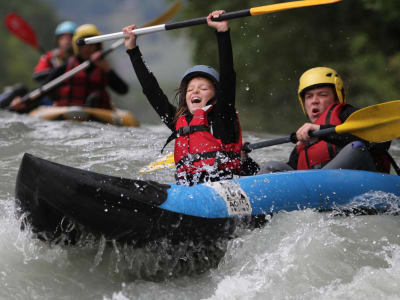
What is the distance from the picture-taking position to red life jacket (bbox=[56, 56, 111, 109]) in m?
8.06

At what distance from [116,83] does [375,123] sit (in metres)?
5.08

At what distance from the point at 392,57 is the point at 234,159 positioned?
22.8 ft

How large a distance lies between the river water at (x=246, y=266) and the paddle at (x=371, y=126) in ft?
1.83

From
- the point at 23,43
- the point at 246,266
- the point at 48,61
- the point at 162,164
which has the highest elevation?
the point at 23,43

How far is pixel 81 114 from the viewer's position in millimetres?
7613

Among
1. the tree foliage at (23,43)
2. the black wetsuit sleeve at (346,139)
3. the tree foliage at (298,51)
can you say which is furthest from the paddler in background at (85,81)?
the tree foliage at (23,43)

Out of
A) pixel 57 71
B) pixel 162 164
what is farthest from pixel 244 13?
pixel 57 71

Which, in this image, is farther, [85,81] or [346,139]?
[85,81]

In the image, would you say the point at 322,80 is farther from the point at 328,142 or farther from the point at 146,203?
the point at 146,203

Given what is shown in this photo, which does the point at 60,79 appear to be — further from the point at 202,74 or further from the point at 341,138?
the point at 341,138

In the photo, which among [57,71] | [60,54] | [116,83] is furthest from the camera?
[60,54]

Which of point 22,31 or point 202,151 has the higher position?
point 22,31

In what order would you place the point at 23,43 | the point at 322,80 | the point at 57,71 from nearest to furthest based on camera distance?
A: the point at 322,80, the point at 57,71, the point at 23,43

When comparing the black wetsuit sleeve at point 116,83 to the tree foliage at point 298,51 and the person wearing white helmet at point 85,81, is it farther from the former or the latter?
the tree foliage at point 298,51
